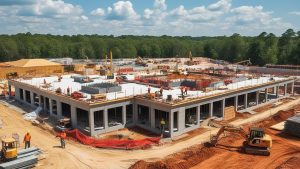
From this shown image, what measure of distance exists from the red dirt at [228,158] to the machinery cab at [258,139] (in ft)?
3.10

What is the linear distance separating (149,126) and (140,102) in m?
2.70

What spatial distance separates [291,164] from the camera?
22.2 meters

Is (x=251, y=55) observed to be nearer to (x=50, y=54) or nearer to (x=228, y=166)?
(x=50, y=54)

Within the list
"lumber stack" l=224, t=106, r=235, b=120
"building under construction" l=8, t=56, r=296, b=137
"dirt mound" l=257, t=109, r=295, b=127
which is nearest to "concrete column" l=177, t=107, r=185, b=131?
"building under construction" l=8, t=56, r=296, b=137

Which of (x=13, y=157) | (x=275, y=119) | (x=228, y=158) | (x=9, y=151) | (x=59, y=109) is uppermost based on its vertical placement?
(x=59, y=109)

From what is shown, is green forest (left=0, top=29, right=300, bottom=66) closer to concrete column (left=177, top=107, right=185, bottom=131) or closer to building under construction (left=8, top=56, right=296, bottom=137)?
building under construction (left=8, top=56, right=296, bottom=137)

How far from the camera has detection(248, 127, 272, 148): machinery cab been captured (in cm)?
2433

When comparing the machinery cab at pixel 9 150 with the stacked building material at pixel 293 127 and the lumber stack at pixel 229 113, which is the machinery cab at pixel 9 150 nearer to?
the lumber stack at pixel 229 113

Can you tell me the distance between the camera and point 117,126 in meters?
31.2

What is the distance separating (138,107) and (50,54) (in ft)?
305

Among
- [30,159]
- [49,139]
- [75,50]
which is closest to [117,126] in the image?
[49,139]

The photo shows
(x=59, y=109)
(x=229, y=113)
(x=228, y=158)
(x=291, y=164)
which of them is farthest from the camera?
(x=229, y=113)

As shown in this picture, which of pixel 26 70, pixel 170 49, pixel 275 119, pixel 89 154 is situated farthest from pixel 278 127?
pixel 170 49

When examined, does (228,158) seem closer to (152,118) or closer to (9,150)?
(152,118)
